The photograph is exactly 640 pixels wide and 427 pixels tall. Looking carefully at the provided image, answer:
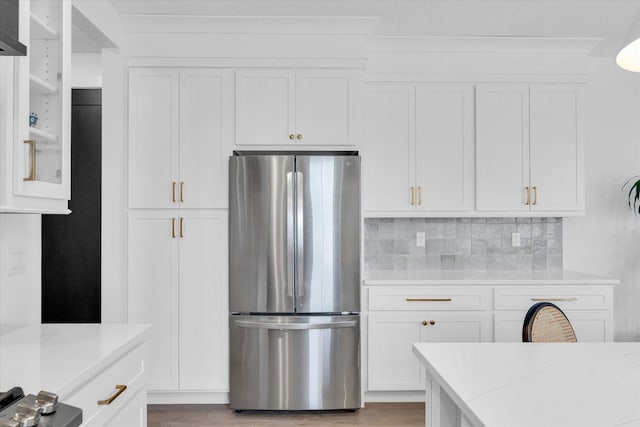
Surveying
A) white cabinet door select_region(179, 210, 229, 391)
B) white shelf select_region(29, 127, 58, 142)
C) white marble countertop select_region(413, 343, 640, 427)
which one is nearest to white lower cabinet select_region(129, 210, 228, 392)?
white cabinet door select_region(179, 210, 229, 391)

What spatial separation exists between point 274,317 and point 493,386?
2.07 meters

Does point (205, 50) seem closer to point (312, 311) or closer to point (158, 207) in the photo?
point (158, 207)

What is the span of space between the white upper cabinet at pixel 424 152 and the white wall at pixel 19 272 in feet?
7.10

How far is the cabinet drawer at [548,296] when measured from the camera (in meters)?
3.39

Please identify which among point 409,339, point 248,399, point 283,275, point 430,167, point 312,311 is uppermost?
point 430,167

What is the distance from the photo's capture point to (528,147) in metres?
3.63

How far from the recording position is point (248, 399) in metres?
3.20

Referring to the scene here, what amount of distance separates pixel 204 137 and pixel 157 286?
1.05 metres

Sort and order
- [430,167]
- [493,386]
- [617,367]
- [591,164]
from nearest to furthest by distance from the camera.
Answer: [493,386] → [617,367] → [430,167] → [591,164]

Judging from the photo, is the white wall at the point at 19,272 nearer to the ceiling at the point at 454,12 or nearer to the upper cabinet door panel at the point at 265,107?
the upper cabinet door panel at the point at 265,107

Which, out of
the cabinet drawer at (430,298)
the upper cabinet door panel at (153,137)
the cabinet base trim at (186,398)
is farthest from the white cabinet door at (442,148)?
the cabinet base trim at (186,398)

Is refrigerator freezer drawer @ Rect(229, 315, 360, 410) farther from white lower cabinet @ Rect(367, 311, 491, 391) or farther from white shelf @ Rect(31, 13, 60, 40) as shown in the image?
white shelf @ Rect(31, 13, 60, 40)

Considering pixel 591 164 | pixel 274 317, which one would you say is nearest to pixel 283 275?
pixel 274 317

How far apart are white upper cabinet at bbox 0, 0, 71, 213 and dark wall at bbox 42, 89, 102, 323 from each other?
190 cm
